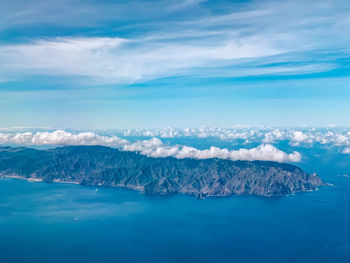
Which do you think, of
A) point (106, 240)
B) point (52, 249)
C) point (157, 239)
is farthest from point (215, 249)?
point (52, 249)

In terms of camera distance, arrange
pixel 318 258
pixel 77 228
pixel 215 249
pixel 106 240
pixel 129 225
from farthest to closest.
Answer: pixel 129 225 → pixel 77 228 → pixel 106 240 → pixel 215 249 → pixel 318 258

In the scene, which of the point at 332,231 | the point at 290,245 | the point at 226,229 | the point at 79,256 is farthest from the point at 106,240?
the point at 332,231

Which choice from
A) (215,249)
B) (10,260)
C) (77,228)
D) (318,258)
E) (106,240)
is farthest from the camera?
(77,228)

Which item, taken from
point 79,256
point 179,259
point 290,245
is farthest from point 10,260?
point 290,245

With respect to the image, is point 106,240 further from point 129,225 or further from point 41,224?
point 41,224

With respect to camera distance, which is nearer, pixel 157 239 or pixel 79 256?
pixel 79 256

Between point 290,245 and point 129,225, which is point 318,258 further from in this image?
point 129,225

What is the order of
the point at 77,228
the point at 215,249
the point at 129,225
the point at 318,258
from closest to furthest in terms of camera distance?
the point at 318,258
the point at 215,249
the point at 77,228
the point at 129,225
